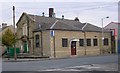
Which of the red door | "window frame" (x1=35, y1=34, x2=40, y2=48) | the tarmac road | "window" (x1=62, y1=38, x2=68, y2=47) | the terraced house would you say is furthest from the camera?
the red door

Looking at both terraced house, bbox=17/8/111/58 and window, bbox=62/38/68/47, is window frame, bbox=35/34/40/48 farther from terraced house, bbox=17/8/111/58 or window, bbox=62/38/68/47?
window, bbox=62/38/68/47

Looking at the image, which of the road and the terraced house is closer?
the road

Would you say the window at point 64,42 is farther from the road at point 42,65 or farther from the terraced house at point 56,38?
the road at point 42,65

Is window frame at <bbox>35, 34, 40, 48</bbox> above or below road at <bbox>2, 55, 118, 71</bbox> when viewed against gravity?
above

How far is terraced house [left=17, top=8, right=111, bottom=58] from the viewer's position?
46.3m

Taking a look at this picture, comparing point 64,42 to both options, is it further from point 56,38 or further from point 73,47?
point 73,47

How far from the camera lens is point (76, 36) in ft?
164

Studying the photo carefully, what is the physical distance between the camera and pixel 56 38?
46.3 m

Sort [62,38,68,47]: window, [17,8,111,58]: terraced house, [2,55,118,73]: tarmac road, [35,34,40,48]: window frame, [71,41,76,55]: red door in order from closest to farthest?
[2,55,118,73]: tarmac road
[17,8,111,58]: terraced house
[62,38,68,47]: window
[35,34,40,48]: window frame
[71,41,76,55]: red door

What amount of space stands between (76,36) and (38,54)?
734 centimetres

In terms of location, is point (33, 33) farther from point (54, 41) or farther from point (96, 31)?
point (96, 31)

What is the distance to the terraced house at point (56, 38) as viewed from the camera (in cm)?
4631

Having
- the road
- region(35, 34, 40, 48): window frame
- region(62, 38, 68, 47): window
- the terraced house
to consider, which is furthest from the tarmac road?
region(35, 34, 40, 48): window frame

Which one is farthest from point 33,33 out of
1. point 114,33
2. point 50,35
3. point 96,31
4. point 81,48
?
point 114,33
